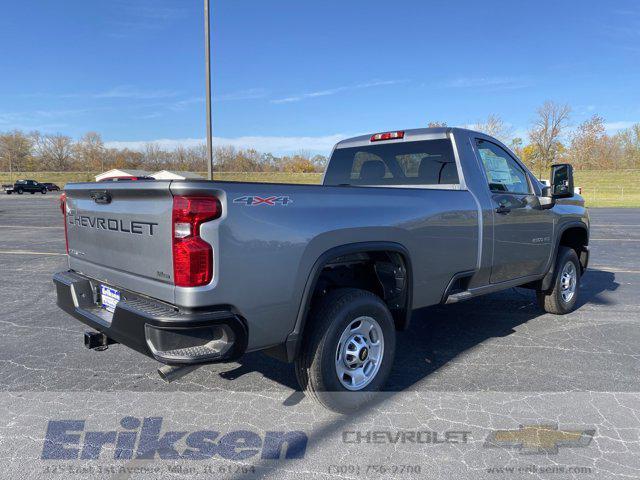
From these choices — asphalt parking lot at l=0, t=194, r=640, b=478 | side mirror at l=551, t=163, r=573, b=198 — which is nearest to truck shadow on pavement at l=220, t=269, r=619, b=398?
asphalt parking lot at l=0, t=194, r=640, b=478

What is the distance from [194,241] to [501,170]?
3.34 m

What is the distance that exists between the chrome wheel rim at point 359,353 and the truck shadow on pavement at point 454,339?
0.34 meters

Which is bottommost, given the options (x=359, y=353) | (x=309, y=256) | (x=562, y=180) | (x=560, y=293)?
(x=560, y=293)

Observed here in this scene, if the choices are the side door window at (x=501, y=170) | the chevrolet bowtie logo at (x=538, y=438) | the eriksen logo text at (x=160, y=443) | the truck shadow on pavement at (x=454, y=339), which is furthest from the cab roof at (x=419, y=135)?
the eriksen logo text at (x=160, y=443)

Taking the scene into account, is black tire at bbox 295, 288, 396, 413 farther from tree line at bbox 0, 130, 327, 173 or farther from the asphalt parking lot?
tree line at bbox 0, 130, 327, 173

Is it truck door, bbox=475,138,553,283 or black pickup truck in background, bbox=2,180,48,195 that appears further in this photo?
black pickup truck in background, bbox=2,180,48,195

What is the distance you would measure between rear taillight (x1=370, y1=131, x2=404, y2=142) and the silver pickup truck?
0.01 metres

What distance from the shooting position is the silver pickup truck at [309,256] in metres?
2.48

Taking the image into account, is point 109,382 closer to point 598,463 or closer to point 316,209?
point 316,209

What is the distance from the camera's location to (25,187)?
54.3 meters

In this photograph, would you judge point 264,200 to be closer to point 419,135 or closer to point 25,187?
point 419,135

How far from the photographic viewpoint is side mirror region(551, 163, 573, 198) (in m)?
4.62

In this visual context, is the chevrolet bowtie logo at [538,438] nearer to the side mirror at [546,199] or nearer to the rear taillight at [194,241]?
the rear taillight at [194,241]

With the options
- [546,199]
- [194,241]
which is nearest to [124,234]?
[194,241]
